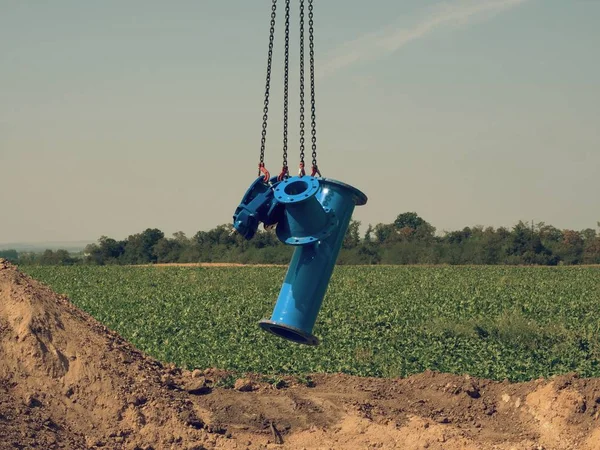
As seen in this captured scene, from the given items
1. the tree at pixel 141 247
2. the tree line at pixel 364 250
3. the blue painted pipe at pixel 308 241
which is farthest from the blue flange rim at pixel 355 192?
the tree at pixel 141 247

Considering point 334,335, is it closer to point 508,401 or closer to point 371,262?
point 508,401

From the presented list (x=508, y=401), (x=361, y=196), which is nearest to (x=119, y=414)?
(x=361, y=196)

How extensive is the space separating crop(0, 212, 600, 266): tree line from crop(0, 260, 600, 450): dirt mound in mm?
40471

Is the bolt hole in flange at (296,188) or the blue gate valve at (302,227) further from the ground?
the bolt hole in flange at (296,188)

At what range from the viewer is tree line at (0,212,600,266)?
176 ft

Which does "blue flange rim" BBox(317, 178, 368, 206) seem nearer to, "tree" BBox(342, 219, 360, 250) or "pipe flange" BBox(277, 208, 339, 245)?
"pipe flange" BBox(277, 208, 339, 245)

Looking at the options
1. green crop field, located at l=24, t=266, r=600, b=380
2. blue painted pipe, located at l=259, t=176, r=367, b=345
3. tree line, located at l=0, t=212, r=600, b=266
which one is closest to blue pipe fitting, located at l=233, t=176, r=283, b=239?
blue painted pipe, located at l=259, t=176, r=367, b=345

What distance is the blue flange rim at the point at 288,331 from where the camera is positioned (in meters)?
8.18

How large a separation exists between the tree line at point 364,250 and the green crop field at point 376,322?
53.0 feet

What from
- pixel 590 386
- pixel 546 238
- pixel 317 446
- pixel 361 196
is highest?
pixel 546 238

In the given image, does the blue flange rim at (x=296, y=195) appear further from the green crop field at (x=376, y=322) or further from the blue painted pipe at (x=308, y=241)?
the green crop field at (x=376, y=322)

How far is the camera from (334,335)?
17.8 metres

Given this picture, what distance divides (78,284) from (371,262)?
965 inches

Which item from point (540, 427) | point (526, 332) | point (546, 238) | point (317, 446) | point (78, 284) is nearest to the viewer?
point (317, 446)
